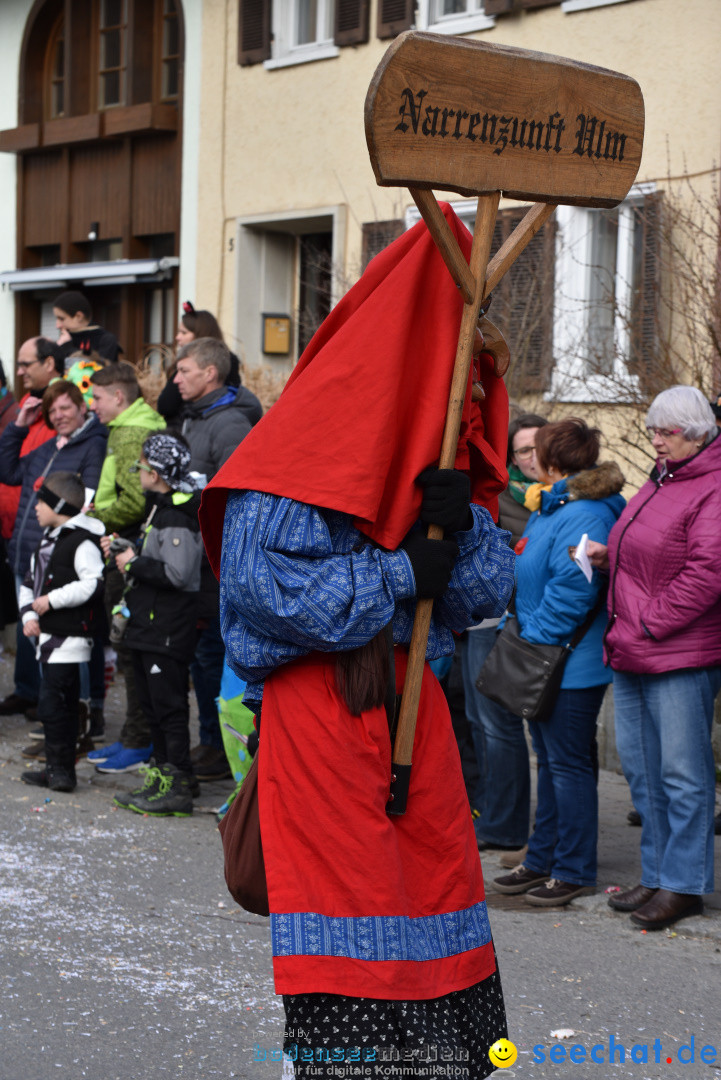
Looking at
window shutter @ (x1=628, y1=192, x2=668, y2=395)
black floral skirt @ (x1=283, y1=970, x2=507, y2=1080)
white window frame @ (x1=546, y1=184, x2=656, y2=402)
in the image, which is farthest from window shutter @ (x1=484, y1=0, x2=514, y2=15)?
black floral skirt @ (x1=283, y1=970, x2=507, y2=1080)

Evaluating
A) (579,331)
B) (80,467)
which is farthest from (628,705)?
(579,331)

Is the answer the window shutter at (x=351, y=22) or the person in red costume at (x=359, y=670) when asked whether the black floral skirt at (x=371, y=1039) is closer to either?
the person in red costume at (x=359, y=670)

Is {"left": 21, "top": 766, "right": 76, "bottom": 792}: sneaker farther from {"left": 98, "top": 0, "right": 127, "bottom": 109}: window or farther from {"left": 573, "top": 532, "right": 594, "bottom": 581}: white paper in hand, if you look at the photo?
{"left": 98, "top": 0, "right": 127, "bottom": 109}: window

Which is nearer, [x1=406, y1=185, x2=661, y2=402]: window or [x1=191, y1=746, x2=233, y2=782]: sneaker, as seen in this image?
[x1=191, y1=746, x2=233, y2=782]: sneaker

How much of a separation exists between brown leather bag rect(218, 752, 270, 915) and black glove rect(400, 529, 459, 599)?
0.53 m

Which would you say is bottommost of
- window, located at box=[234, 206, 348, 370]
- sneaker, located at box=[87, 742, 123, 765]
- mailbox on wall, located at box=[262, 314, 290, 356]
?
sneaker, located at box=[87, 742, 123, 765]

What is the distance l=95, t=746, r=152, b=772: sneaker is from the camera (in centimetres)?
794

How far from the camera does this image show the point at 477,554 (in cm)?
308

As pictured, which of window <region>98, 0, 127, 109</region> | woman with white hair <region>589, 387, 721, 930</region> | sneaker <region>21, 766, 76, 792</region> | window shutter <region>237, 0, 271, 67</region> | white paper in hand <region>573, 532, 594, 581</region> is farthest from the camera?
window <region>98, 0, 127, 109</region>

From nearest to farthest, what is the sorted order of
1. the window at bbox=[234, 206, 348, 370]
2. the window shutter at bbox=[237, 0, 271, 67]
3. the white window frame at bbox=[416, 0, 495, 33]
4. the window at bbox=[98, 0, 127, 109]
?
the white window frame at bbox=[416, 0, 495, 33] < the window shutter at bbox=[237, 0, 271, 67] < the window at bbox=[234, 206, 348, 370] < the window at bbox=[98, 0, 127, 109]

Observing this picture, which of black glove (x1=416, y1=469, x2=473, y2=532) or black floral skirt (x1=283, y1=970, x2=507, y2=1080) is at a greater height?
black glove (x1=416, y1=469, x2=473, y2=532)

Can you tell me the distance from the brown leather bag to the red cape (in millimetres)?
616

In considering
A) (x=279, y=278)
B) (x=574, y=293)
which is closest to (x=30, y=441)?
(x=574, y=293)

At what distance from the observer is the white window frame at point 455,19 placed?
13695 mm
